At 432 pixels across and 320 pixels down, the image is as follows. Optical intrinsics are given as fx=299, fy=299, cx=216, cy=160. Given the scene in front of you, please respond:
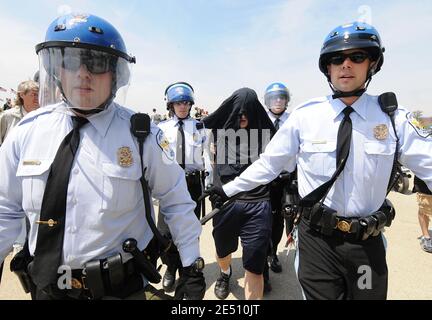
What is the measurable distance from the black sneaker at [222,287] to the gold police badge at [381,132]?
2421 millimetres

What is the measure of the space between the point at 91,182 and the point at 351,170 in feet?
5.43

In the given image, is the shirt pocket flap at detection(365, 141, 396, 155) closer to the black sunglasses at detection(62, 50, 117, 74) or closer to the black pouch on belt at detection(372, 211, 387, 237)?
the black pouch on belt at detection(372, 211, 387, 237)

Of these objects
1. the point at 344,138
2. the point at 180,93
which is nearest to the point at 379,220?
the point at 344,138

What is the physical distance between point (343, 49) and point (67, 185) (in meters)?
1.96

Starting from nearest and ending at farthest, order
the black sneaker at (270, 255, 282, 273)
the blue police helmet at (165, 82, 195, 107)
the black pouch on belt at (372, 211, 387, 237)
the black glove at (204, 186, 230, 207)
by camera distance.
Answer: the black pouch on belt at (372, 211, 387, 237) < the black glove at (204, 186, 230, 207) < the black sneaker at (270, 255, 282, 273) < the blue police helmet at (165, 82, 195, 107)

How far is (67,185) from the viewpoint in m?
1.50

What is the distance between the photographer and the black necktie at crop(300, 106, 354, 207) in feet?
6.75

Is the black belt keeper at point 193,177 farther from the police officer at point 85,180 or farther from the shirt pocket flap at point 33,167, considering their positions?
the shirt pocket flap at point 33,167

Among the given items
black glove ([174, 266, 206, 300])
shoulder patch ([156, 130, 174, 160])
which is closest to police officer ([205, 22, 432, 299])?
black glove ([174, 266, 206, 300])

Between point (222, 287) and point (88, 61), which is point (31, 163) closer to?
point (88, 61)

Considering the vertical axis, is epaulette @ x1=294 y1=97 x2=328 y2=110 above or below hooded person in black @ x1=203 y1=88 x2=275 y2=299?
above

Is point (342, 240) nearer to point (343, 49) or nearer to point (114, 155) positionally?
point (343, 49)

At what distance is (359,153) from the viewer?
6.75 feet

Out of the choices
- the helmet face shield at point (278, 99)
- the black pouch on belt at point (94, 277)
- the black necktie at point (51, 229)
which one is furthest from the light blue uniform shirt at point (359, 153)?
the helmet face shield at point (278, 99)
